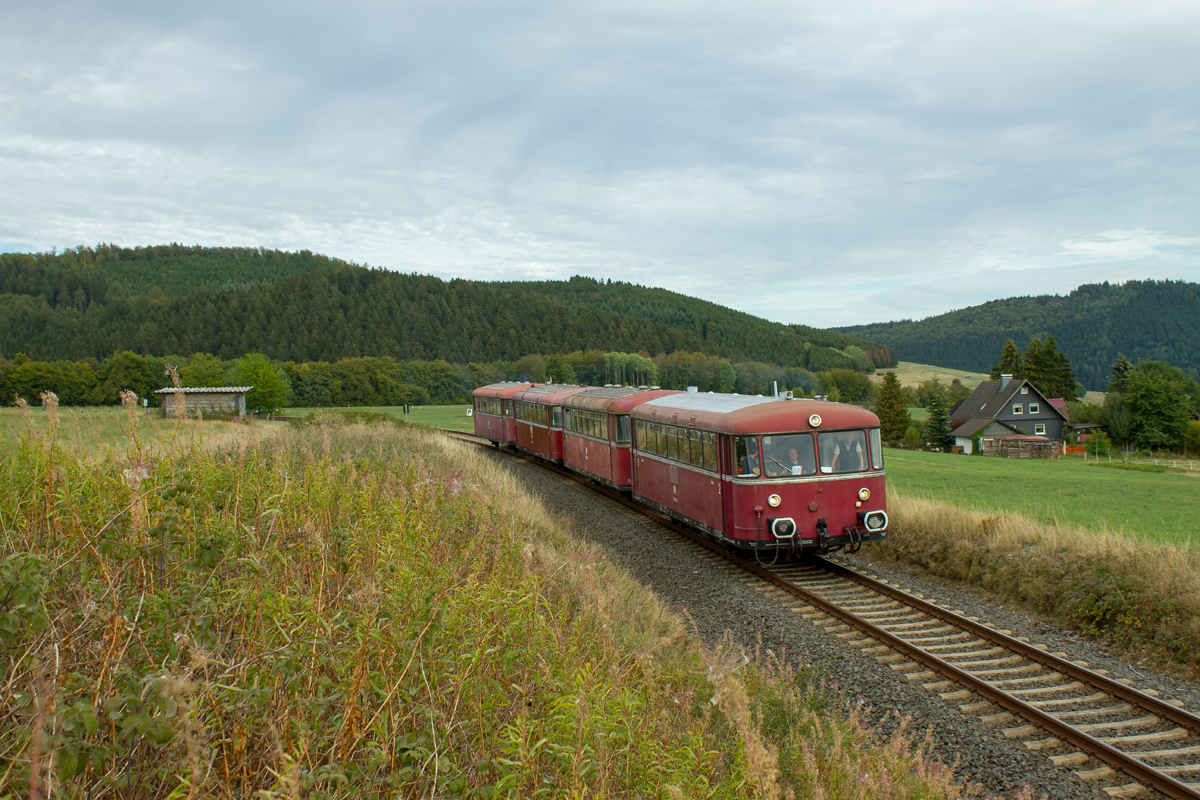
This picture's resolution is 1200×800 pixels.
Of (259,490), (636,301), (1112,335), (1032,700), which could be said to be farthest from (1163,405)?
(1112,335)

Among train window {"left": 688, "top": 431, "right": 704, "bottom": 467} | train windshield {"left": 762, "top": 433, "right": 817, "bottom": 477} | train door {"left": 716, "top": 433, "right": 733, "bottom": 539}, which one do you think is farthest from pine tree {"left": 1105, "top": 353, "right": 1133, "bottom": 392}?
train door {"left": 716, "top": 433, "right": 733, "bottom": 539}

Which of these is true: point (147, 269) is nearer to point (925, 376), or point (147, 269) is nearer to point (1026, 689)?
point (925, 376)

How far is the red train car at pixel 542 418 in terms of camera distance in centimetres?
2534

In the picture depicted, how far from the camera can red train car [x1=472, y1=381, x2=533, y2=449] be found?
32.3 m

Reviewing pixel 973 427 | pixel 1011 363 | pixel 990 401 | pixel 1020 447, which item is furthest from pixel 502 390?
pixel 1011 363

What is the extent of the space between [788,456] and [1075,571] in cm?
425

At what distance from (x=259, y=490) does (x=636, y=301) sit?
5561 inches

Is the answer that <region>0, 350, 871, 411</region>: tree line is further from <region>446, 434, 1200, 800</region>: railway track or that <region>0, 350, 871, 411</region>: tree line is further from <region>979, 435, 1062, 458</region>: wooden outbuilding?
<region>446, 434, 1200, 800</region>: railway track

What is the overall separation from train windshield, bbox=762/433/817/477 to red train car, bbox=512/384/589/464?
12.4m

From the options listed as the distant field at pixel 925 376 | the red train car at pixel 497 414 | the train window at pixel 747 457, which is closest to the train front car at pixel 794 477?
the train window at pixel 747 457

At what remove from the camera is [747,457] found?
38.4ft

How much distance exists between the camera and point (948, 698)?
7234 millimetres

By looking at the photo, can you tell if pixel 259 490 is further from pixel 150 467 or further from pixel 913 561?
pixel 913 561

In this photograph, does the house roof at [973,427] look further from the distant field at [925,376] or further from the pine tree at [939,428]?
the distant field at [925,376]
